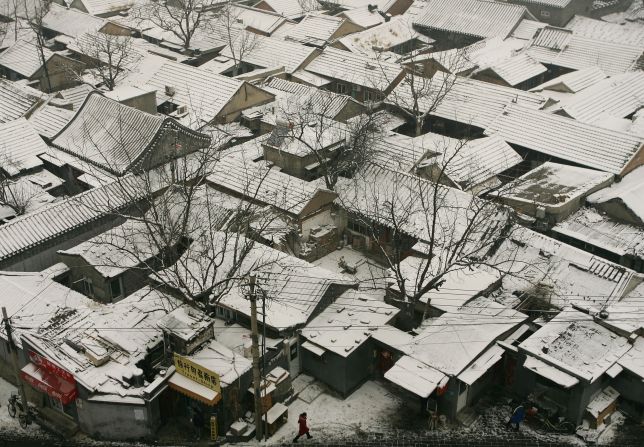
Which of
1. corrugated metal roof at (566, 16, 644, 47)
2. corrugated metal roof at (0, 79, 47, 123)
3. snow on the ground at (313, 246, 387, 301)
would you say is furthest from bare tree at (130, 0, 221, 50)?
corrugated metal roof at (566, 16, 644, 47)

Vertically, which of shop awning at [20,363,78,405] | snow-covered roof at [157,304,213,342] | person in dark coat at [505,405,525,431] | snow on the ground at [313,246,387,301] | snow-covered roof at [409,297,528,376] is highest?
snow-covered roof at [157,304,213,342]

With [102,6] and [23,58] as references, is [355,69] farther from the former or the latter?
[102,6]

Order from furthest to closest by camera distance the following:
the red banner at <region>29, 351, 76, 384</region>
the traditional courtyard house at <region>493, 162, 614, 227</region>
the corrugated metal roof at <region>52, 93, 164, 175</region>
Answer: the corrugated metal roof at <region>52, 93, 164, 175</region>
the traditional courtyard house at <region>493, 162, 614, 227</region>
the red banner at <region>29, 351, 76, 384</region>

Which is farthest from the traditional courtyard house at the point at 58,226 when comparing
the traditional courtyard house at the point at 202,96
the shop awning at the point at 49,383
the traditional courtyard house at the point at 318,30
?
the traditional courtyard house at the point at 318,30

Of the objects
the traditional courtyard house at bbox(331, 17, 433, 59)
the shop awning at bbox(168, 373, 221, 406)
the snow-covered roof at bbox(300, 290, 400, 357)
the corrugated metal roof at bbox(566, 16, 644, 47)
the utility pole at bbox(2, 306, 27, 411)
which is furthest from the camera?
the corrugated metal roof at bbox(566, 16, 644, 47)

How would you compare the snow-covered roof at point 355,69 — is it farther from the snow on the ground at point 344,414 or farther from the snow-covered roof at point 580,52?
the snow on the ground at point 344,414

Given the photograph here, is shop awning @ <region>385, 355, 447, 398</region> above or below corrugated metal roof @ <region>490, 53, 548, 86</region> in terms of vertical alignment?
below

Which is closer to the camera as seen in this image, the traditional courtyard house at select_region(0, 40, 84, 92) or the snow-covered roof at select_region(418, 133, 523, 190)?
the snow-covered roof at select_region(418, 133, 523, 190)

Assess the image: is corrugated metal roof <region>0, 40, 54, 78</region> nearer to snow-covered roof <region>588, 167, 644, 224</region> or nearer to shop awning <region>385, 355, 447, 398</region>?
snow-covered roof <region>588, 167, 644, 224</region>
